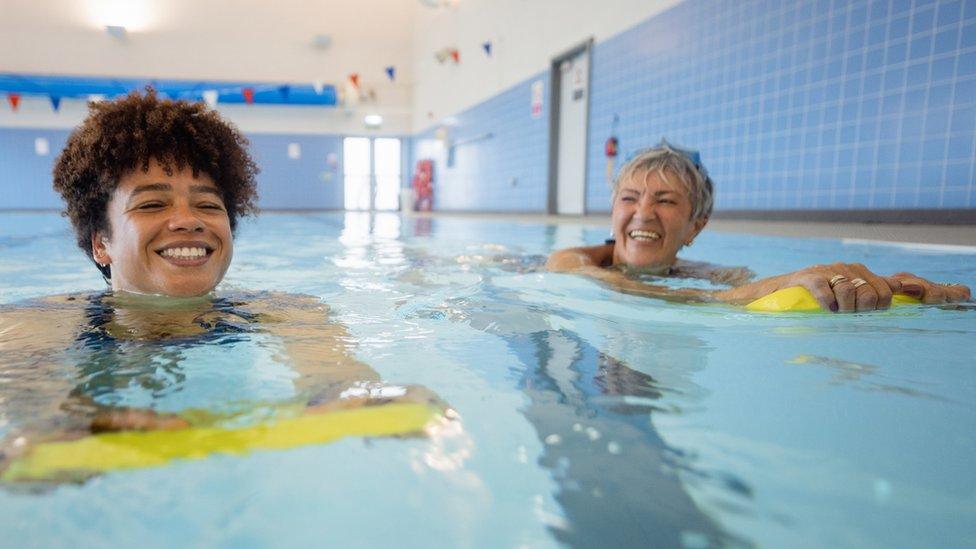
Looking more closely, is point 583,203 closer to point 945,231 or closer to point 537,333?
point 945,231

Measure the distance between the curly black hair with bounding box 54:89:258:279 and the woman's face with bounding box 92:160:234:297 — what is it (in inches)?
1.8

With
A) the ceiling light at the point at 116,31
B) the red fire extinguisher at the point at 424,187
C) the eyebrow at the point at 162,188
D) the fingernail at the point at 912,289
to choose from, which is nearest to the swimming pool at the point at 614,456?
the fingernail at the point at 912,289

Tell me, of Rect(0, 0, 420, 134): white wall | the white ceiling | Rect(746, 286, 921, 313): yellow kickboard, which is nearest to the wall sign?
the white ceiling

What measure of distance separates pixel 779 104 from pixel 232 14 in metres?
15.9

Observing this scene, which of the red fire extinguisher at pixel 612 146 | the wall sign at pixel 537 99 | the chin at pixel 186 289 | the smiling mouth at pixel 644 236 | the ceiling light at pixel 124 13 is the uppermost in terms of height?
the ceiling light at pixel 124 13

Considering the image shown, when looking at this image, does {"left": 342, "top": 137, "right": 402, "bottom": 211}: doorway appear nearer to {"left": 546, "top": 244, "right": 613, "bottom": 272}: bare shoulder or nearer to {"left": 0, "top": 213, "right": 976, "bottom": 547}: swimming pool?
{"left": 546, "top": 244, "right": 613, "bottom": 272}: bare shoulder

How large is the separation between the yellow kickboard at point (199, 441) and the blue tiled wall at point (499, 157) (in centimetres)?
1042

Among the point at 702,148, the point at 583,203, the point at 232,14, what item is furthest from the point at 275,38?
the point at 702,148

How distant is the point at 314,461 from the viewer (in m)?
0.96

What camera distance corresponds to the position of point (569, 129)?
10602mm

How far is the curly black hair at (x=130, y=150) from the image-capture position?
198 cm

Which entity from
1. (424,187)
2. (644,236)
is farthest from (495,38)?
(644,236)

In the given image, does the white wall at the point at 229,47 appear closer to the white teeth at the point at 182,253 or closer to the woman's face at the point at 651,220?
the woman's face at the point at 651,220

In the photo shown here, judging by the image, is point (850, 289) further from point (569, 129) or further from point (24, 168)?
point (24, 168)
